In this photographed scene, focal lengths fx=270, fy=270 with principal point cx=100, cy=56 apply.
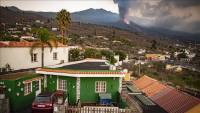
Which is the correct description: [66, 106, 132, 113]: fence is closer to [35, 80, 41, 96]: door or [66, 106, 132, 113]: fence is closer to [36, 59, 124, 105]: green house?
[36, 59, 124, 105]: green house

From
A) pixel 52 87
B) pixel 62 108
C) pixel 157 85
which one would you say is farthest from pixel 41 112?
pixel 157 85

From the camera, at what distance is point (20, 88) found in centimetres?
1980

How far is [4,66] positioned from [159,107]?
1510cm

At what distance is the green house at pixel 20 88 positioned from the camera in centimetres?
1895

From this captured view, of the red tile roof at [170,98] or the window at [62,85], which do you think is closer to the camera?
the window at [62,85]

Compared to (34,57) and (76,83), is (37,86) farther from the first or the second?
(34,57)

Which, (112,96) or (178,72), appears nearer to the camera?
(112,96)

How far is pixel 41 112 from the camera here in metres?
17.8

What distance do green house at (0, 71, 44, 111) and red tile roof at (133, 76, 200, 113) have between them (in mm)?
11853

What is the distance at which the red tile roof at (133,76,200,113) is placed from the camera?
23.3 meters

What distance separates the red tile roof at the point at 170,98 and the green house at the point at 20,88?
467 inches

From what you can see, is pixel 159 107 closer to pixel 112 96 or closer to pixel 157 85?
pixel 112 96

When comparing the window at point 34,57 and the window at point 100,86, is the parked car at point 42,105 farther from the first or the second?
the window at point 34,57

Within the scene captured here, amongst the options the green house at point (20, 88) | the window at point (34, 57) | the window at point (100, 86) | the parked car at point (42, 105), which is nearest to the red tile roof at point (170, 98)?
the window at point (100, 86)
